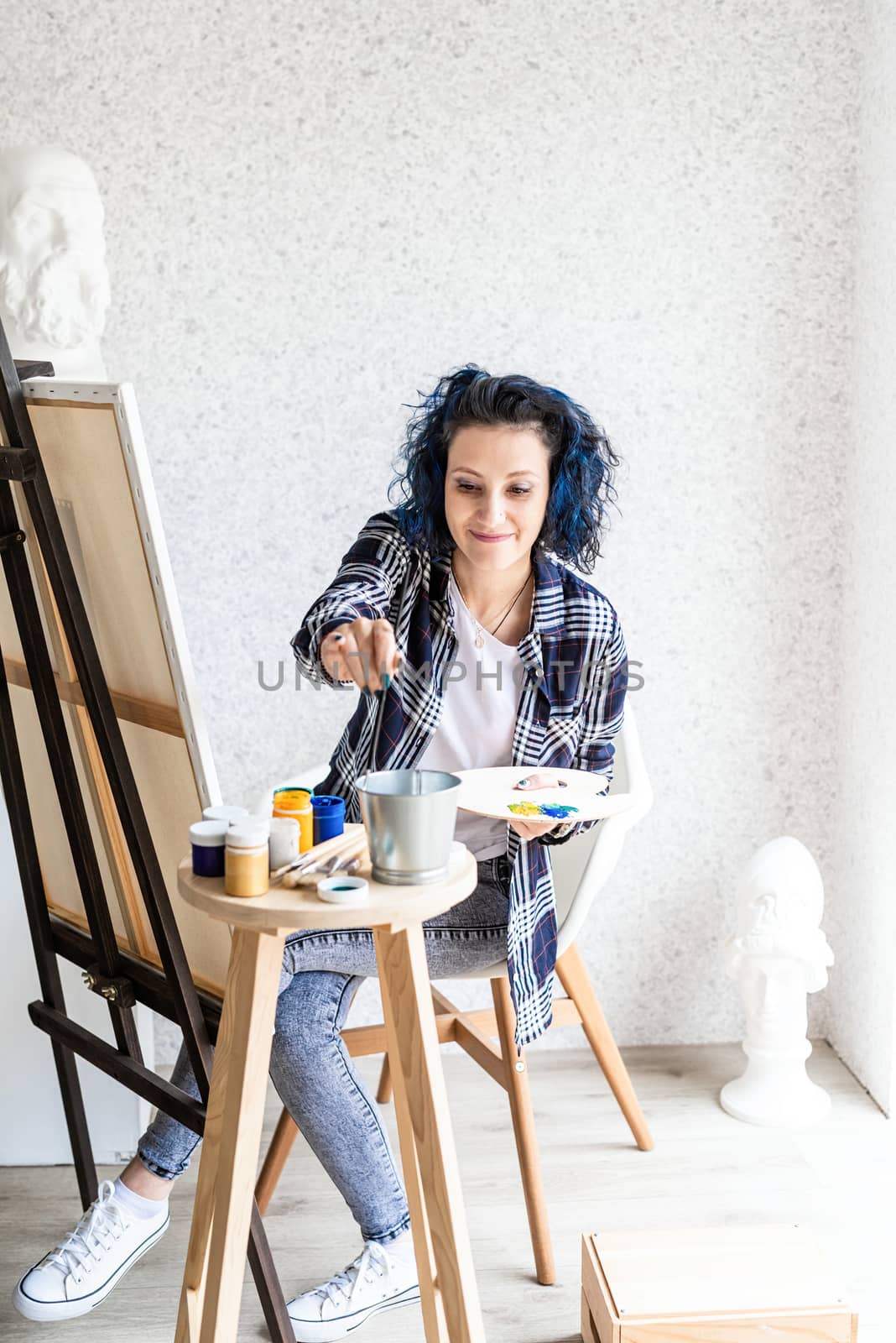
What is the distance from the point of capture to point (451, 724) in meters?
1.87

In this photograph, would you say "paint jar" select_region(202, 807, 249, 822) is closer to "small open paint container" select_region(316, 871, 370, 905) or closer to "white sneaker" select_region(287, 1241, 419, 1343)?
"small open paint container" select_region(316, 871, 370, 905)

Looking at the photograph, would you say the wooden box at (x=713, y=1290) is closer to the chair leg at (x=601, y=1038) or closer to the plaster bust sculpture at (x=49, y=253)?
the chair leg at (x=601, y=1038)

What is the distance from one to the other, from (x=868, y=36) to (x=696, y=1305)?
2.14 meters

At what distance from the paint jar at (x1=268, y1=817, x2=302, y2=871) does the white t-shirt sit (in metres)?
0.64

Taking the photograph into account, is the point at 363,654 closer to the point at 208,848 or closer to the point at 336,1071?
the point at 208,848

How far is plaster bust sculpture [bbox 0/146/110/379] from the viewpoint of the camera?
1863mm

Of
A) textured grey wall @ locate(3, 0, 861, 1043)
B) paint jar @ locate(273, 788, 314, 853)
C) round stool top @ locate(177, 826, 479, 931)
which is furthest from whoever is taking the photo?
textured grey wall @ locate(3, 0, 861, 1043)

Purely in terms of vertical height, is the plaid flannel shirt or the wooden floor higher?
the plaid flannel shirt

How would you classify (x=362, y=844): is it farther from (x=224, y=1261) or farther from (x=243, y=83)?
(x=243, y=83)

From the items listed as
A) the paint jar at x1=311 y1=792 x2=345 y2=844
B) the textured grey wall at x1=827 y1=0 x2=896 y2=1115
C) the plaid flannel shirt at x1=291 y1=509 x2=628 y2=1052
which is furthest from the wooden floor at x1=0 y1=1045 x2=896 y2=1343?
the paint jar at x1=311 y1=792 x2=345 y2=844

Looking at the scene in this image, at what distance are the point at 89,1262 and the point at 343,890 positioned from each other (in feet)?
3.18

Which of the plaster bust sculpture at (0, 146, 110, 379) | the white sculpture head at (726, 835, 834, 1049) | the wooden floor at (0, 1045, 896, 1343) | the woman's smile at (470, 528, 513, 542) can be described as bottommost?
the wooden floor at (0, 1045, 896, 1343)

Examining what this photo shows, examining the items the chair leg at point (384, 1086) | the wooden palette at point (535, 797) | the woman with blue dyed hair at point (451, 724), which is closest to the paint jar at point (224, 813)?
the wooden palette at point (535, 797)

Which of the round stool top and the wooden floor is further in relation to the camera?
the wooden floor
